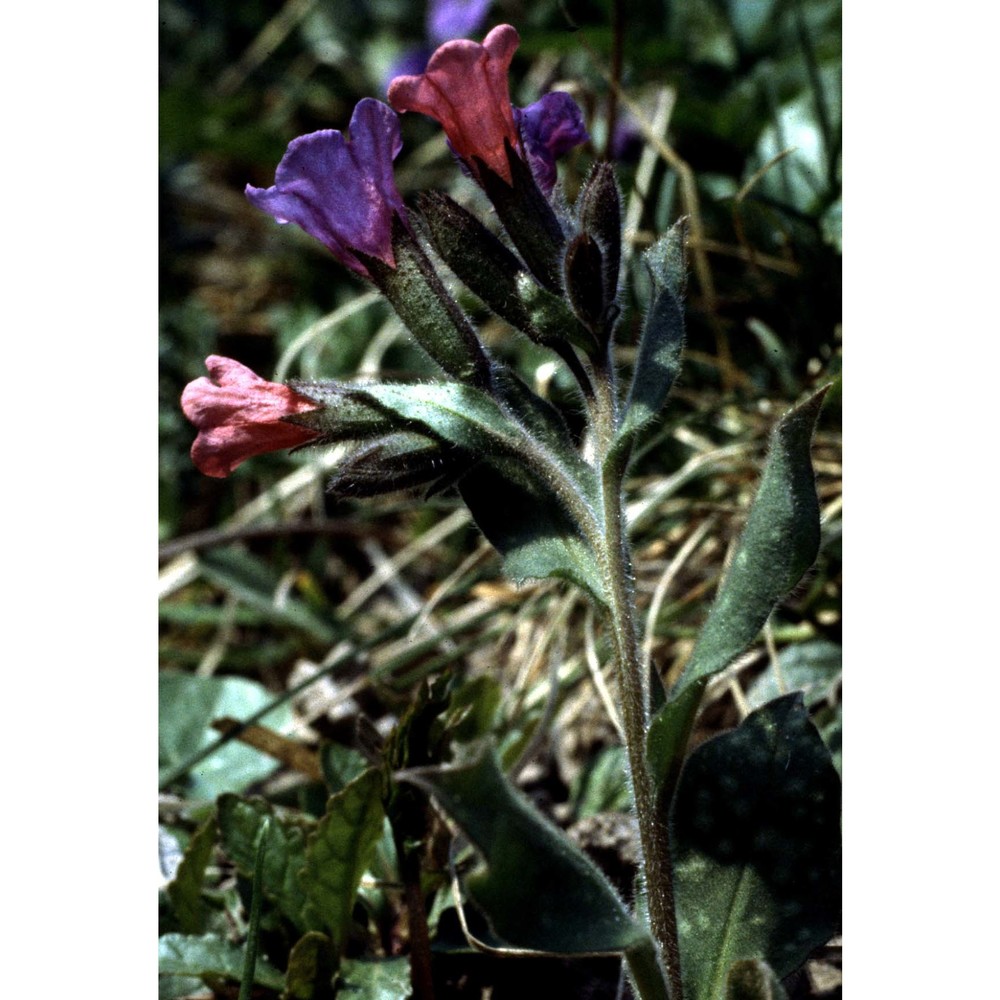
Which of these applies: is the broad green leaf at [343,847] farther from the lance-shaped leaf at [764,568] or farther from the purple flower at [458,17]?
the purple flower at [458,17]

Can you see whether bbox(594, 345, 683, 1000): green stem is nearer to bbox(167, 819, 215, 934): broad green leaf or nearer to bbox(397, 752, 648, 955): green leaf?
bbox(397, 752, 648, 955): green leaf

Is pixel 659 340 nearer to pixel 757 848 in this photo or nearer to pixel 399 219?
pixel 399 219

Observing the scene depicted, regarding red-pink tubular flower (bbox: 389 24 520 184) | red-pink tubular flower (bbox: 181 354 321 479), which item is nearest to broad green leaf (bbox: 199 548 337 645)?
red-pink tubular flower (bbox: 181 354 321 479)

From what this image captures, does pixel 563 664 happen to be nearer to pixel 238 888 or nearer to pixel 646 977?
pixel 238 888

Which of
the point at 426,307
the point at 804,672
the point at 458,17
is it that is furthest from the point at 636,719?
the point at 458,17

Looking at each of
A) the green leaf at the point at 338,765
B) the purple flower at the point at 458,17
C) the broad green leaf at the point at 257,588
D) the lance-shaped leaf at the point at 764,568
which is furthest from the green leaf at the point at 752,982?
the purple flower at the point at 458,17
